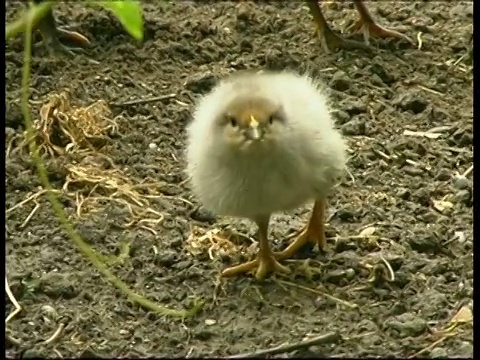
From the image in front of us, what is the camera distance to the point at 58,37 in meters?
3.11

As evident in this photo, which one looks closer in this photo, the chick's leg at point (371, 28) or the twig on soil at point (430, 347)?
the twig on soil at point (430, 347)

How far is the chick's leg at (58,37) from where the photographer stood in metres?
3.08

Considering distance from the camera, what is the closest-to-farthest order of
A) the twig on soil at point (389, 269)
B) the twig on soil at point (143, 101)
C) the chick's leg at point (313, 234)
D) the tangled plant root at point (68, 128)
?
the twig on soil at point (389, 269)
the chick's leg at point (313, 234)
the tangled plant root at point (68, 128)
the twig on soil at point (143, 101)

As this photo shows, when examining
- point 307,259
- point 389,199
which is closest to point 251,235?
point 307,259

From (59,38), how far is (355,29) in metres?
0.87

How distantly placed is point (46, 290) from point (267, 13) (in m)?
1.43

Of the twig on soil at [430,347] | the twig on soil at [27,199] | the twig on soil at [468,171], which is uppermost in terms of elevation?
the twig on soil at [468,171]

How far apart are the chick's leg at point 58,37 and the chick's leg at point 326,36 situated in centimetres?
66

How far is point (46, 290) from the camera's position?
7.20ft

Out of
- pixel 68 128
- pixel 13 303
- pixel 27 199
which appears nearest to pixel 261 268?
pixel 13 303

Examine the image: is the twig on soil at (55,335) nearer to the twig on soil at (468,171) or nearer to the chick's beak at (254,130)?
the chick's beak at (254,130)

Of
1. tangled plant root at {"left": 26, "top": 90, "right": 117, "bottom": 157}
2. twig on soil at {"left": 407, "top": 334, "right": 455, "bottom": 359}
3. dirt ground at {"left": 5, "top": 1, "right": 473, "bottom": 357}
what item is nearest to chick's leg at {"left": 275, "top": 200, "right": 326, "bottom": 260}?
dirt ground at {"left": 5, "top": 1, "right": 473, "bottom": 357}

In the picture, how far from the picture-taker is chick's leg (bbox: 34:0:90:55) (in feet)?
10.1

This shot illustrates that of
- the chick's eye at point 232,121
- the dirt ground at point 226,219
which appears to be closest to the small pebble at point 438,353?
the dirt ground at point 226,219
